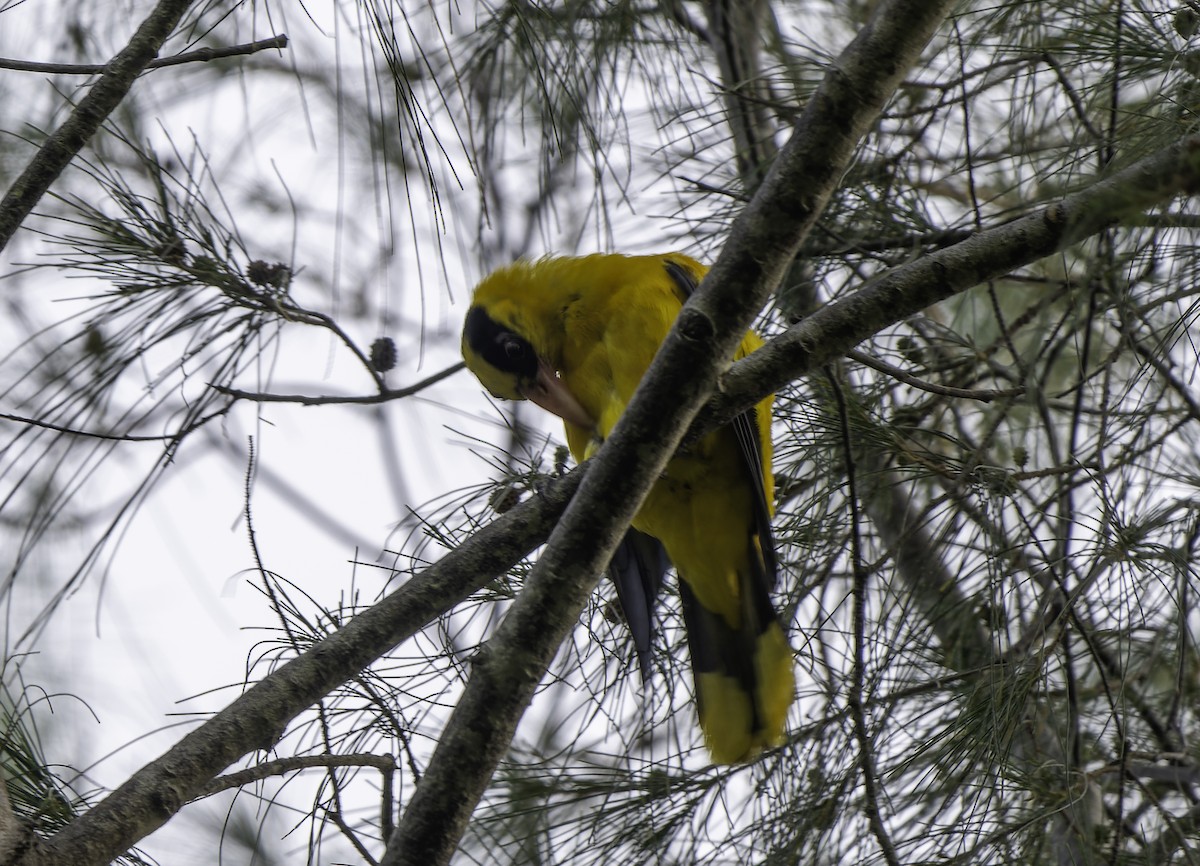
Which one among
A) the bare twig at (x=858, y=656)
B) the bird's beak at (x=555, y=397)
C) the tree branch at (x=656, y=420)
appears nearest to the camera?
the tree branch at (x=656, y=420)

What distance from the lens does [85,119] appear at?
1609 mm

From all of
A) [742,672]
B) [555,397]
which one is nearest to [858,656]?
[742,672]

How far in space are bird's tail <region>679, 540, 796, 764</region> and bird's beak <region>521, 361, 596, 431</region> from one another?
47 centimetres

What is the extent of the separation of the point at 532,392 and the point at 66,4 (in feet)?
5.88

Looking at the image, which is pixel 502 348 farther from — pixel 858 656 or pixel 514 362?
pixel 858 656

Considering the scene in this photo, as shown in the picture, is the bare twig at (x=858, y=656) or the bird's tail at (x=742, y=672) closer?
the bare twig at (x=858, y=656)

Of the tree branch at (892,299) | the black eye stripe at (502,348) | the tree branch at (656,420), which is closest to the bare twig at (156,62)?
the tree branch at (656,420)

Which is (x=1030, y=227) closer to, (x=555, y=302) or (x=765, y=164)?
(x=765, y=164)

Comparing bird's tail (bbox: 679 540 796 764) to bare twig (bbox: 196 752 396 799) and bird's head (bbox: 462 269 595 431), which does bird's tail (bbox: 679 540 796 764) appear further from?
bare twig (bbox: 196 752 396 799)

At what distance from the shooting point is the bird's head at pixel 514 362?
281 centimetres

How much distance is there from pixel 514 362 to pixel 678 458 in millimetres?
524

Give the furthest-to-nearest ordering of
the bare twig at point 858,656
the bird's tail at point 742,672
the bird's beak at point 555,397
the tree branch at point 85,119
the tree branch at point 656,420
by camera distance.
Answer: the bird's beak at point 555,397 → the bird's tail at point 742,672 → the bare twig at point 858,656 → the tree branch at point 85,119 → the tree branch at point 656,420

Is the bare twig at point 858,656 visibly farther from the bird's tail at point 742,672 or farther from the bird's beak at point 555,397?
the bird's beak at point 555,397

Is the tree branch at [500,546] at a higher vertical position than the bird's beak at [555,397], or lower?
lower
